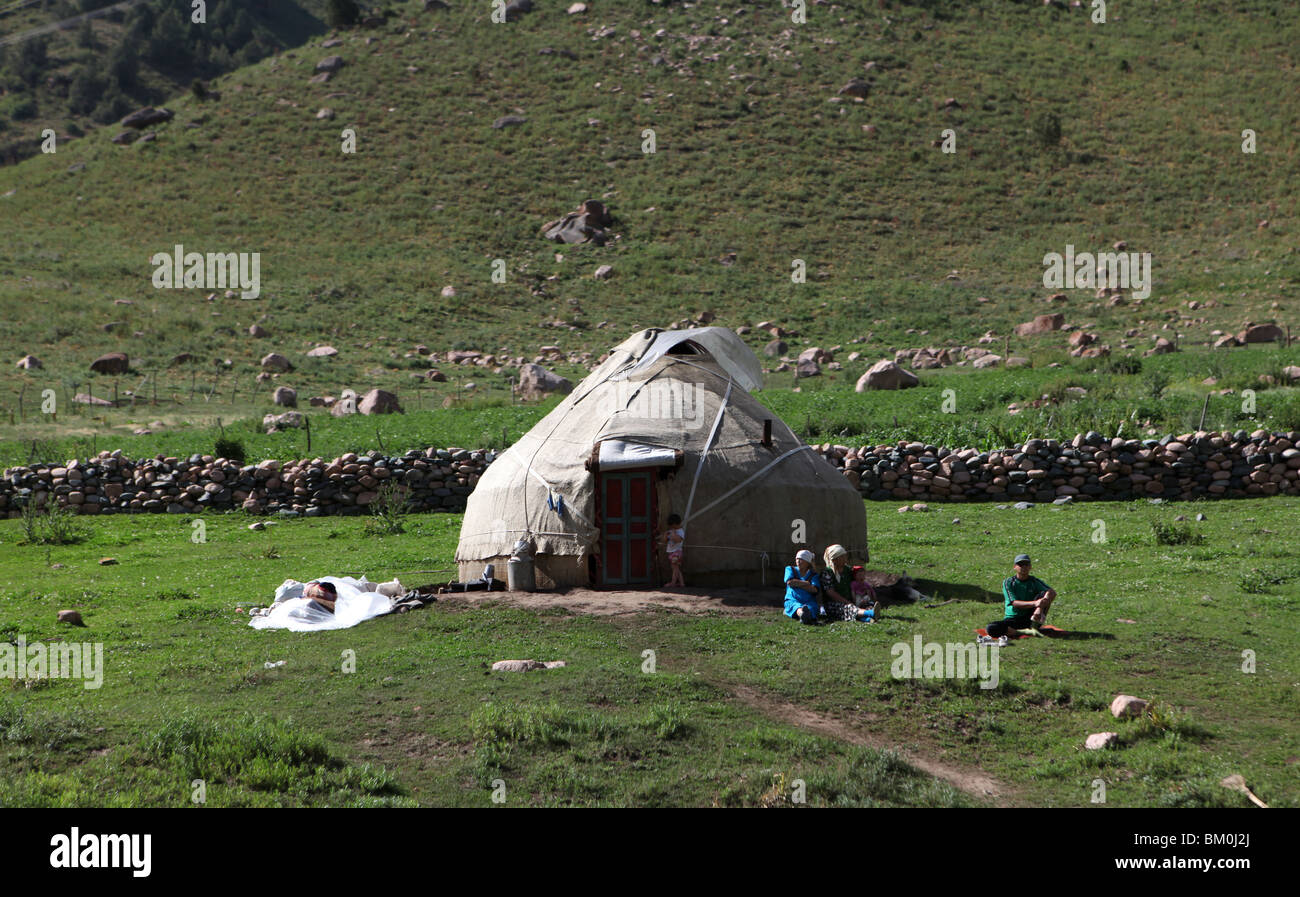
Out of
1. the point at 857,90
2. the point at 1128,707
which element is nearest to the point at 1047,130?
the point at 857,90

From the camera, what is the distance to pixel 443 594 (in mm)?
12602

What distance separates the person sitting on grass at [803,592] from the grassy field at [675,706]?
197 millimetres

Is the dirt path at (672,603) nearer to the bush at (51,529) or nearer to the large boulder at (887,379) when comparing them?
the bush at (51,529)

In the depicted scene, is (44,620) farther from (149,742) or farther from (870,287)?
(870,287)

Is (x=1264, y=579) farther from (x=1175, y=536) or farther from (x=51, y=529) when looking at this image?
(x=51, y=529)

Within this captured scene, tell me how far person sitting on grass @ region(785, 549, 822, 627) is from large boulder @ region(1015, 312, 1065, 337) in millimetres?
25035

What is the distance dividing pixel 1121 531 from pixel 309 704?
11.6 meters

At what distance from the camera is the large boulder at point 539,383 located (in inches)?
1167

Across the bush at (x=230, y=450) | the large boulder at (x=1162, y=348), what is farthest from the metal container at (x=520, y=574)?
the large boulder at (x=1162, y=348)

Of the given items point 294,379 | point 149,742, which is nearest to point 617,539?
point 149,742

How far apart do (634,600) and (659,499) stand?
4.48ft

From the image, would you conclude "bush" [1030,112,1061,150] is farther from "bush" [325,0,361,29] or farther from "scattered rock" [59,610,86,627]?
"scattered rock" [59,610,86,627]

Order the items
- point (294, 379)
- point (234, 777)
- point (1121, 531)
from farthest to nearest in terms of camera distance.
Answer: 1. point (294, 379)
2. point (1121, 531)
3. point (234, 777)

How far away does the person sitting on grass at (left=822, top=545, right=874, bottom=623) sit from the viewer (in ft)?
35.9
